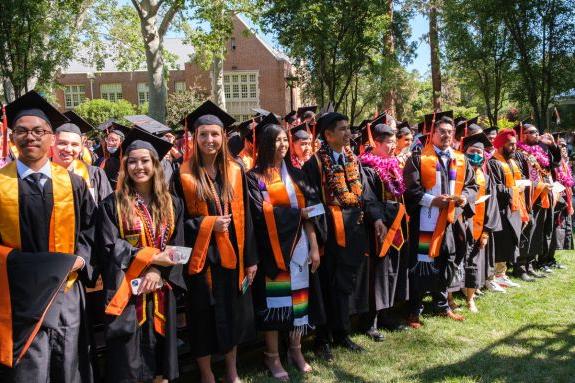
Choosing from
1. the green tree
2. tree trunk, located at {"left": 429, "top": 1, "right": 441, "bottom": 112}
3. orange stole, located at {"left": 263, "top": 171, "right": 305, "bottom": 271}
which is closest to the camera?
orange stole, located at {"left": 263, "top": 171, "right": 305, "bottom": 271}

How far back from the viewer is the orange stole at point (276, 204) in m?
3.92

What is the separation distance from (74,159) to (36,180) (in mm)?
1277

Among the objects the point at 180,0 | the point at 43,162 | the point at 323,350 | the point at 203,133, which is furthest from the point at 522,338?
the point at 180,0

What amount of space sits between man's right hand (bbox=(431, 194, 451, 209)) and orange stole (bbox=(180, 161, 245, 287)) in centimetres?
227

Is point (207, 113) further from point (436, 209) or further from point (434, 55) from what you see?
point (434, 55)

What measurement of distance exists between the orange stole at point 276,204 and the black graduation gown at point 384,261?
99 cm

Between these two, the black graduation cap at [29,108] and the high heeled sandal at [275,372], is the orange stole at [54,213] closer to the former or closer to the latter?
the black graduation cap at [29,108]

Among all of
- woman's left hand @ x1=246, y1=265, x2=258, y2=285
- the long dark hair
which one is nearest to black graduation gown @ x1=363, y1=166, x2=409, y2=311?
the long dark hair

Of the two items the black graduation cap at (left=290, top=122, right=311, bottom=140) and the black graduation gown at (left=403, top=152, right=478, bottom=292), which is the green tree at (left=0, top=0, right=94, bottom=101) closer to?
the black graduation cap at (left=290, top=122, right=311, bottom=140)

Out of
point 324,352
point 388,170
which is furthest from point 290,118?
point 324,352

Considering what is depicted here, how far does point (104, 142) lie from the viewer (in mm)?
7043

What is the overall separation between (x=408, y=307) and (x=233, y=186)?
305 cm

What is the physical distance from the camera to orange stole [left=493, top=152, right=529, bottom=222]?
6605mm

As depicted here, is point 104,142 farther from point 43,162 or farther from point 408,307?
point 408,307
